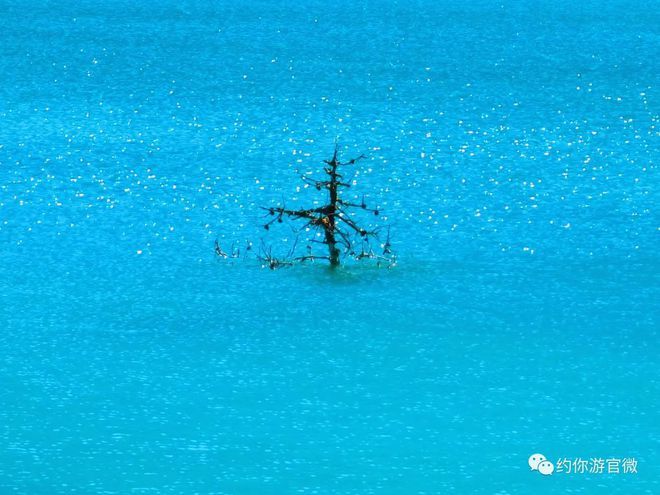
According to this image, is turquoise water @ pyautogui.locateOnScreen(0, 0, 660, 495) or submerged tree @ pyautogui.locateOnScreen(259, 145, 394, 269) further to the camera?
submerged tree @ pyautogui.locateOnScreen(259, 145, 394, 269)

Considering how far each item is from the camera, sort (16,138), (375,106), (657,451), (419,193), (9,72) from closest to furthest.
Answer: (657,451) → (419,193) → (16,138) → (375,106) → (9,72)

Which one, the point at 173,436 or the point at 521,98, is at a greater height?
the point at 521,98

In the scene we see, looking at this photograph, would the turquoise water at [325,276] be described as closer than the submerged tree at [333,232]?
Yes

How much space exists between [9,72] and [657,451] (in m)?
57.9

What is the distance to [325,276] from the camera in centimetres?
6500

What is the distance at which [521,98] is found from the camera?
93.3 meters

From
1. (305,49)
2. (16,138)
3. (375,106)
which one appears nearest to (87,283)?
(16,138)

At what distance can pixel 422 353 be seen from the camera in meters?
57.8

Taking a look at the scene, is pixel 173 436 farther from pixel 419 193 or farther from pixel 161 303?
pixel 419 193

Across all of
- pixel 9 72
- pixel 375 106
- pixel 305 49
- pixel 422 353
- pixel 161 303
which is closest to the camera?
pixel 422 353

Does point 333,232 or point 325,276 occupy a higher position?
point 333,232

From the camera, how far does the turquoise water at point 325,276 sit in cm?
5112

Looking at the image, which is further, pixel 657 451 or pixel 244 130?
pixel 244 130

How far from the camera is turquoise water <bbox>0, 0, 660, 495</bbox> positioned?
5112cm
